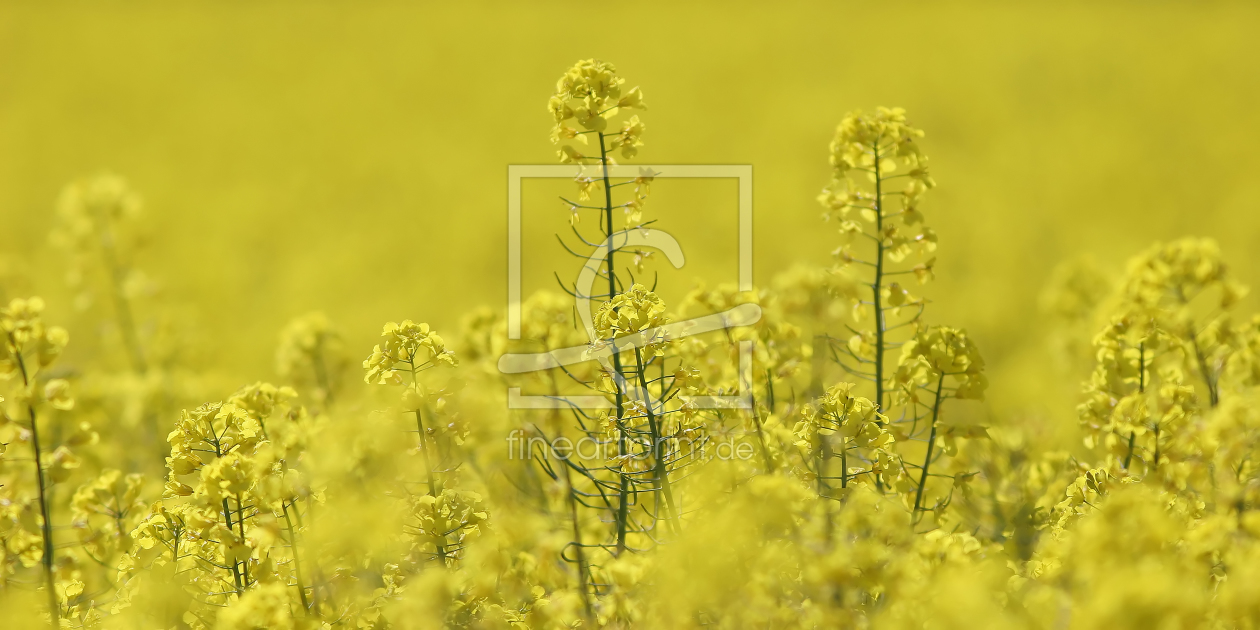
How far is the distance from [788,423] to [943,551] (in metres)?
0.97

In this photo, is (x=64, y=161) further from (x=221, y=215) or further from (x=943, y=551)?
(x=943, y=551)

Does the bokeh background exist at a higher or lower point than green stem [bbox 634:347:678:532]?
higher

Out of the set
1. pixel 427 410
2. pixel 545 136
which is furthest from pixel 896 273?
pixel 545 136

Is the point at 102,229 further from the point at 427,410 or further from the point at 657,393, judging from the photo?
the point at 657,393

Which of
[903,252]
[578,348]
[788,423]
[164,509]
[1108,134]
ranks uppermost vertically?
[1108,134]

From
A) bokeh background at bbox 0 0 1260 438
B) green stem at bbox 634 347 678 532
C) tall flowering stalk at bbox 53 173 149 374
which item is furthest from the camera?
bokeh background at bbox 0 0 1260 438

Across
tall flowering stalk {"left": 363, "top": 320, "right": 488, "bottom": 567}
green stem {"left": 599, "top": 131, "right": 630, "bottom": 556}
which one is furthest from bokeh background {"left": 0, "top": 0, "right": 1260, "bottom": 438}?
tall flowering stalk {"left": 363, "top": 320, "right": 488, "bottom": 567}

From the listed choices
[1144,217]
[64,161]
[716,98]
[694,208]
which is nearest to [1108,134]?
[1144,217]

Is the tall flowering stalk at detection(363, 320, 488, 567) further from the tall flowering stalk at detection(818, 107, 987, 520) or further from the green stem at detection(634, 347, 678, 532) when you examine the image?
the tall flowering stalk at detection(818, 107, 987, 520)

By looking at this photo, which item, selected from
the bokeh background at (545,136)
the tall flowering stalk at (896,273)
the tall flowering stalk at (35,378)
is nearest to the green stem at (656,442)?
A: the tall flowering stalk at (896,273)

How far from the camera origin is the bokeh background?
961 centimetres

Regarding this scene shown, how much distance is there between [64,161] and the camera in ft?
56.4

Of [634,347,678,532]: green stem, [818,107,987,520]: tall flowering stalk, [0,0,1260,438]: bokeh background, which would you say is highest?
[0,0,1260,438]: bokeh background

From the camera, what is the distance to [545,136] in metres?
19.1
